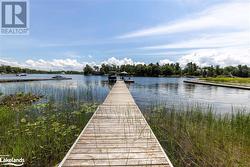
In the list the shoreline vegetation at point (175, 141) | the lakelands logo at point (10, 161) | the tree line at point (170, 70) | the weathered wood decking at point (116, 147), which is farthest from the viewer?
the tree line at point (170, 70)

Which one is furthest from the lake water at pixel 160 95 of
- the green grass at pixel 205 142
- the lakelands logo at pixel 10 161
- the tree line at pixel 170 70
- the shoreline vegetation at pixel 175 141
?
the tree line at pixel 170 70

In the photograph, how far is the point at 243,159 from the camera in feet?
13.9

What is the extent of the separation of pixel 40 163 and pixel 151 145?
216 centimetres

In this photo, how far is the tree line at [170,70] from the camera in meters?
78.8

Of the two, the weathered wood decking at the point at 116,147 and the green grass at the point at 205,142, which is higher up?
the weathered wood decking at the point at 116,147

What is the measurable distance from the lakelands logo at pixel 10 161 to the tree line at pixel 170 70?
74873mm

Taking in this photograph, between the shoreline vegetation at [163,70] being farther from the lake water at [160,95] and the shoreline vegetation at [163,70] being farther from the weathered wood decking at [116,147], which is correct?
the weathered wood decking at [116,147]

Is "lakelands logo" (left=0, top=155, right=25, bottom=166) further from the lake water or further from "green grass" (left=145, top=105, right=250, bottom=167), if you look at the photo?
the lake water

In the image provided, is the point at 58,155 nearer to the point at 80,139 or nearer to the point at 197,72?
the point at 80,139

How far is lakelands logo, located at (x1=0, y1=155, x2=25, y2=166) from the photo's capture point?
416 cm

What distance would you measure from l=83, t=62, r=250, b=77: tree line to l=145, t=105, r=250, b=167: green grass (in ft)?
240

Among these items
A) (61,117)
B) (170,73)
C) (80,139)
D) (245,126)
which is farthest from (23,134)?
→ (170,73)

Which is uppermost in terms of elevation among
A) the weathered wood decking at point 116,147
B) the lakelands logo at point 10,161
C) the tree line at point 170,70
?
Result: the tree line at point 170,70

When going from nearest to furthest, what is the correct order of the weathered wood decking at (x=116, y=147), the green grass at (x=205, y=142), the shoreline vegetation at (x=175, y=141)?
the weathered wood decking at (x=116, y=147), the green grass at (x=205, y=142), the shoreline vegetation at (x=175, y=141)
